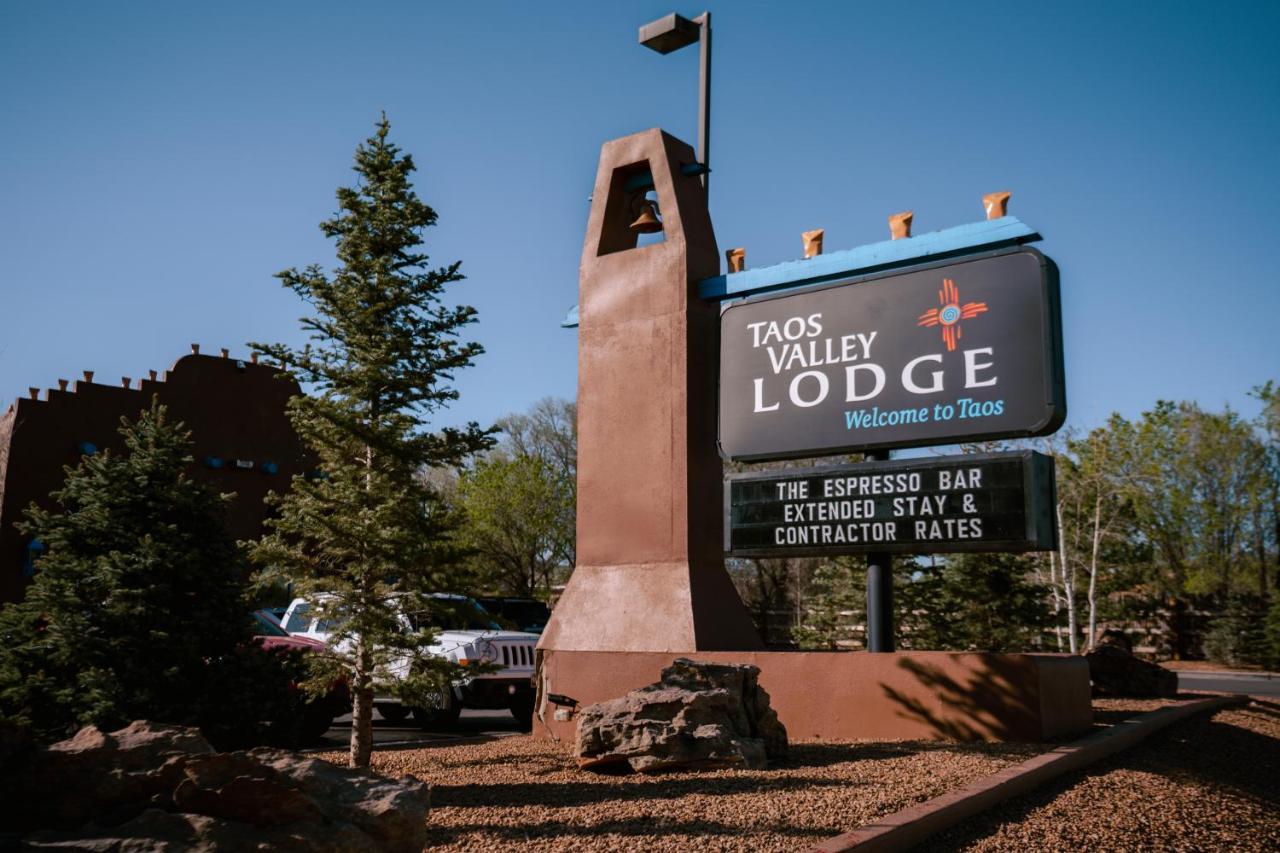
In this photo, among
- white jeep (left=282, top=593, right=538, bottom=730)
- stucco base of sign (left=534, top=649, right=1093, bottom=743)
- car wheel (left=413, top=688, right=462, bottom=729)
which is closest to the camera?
stucco base of sign (left=534, top=649, right=1093, bottom=743)

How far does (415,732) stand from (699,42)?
10244mm

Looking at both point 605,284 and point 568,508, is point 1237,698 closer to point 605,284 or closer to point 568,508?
point 605,284

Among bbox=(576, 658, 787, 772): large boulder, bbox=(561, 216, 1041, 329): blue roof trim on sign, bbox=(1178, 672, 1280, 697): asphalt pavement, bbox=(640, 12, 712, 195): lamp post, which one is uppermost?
bbox=(640, 12, 712, 195): lamp post

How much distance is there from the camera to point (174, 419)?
26.0 metres

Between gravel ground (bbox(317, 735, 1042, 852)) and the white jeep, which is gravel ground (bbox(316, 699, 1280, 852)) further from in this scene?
the white jeep

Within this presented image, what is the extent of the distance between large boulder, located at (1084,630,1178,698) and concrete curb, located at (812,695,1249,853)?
4712mm

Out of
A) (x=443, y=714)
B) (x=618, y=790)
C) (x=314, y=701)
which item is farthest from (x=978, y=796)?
(x=443, y=714)

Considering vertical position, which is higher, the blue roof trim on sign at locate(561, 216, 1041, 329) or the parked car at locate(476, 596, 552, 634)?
the blue roof trim on sign at locate(561, 216, 1041, 329)

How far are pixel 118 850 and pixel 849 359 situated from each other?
26.9 feet

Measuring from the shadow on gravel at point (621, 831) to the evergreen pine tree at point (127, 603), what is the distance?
9.96ft

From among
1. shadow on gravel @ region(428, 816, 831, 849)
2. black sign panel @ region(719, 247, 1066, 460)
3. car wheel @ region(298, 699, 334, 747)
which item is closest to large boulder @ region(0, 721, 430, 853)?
shadow on gravel @ region(428, 816, 831, 849)

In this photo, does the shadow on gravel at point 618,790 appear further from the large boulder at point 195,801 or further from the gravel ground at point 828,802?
the large boulder at point 195,801

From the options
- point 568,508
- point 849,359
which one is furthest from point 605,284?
point 568,508

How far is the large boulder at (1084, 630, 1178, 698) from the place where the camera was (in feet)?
48.9
